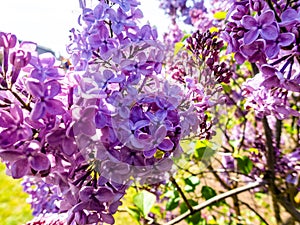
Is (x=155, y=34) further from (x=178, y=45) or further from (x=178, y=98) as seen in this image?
(x=178, y=45)

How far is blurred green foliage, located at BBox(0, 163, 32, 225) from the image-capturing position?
328 cm

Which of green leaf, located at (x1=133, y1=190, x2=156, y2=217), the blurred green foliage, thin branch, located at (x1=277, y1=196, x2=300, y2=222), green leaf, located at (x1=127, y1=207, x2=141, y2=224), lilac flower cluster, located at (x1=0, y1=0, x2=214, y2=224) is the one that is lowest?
the blurred green foliage

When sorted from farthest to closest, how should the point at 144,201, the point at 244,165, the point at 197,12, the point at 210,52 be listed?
1. the point at 197,12
2. the point at 244,165
3. the point at 144,201
4. the point at 210,52

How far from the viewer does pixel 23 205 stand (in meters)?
3.77

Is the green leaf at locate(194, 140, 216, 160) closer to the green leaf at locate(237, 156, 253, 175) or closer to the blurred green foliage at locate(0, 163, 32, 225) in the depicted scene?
the green leaf at locate(237, 156, 253, 175)

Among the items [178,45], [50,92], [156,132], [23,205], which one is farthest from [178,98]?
[23,205]

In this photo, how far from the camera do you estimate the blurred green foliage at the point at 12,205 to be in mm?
3275

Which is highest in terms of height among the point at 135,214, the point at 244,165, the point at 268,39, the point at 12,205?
the point at 268,39

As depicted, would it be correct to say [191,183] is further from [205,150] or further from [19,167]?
[19,167]

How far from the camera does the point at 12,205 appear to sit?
12.4 ft

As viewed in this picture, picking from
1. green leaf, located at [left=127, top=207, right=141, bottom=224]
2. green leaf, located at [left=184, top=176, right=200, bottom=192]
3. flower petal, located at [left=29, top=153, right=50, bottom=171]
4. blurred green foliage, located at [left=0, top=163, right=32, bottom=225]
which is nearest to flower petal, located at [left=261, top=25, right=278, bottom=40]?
flower petal, located at [left=29, top=153, right=50, bottom=171]

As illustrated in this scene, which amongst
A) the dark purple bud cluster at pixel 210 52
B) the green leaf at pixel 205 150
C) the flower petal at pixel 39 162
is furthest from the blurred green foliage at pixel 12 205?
A: the flower petal at pixel 39 162

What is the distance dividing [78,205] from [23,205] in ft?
11.4

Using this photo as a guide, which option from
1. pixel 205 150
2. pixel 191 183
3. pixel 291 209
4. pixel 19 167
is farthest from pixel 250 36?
pixel 191 183
